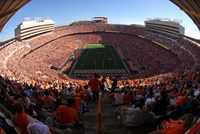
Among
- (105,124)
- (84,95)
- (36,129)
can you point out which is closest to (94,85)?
(84,95)

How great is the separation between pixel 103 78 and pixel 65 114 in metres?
13.3

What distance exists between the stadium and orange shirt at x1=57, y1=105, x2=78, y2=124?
0.03 m

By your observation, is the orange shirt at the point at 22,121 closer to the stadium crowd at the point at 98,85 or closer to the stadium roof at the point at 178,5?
the stadium crowd at the point at 98,85

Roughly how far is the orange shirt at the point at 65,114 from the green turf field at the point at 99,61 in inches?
1439

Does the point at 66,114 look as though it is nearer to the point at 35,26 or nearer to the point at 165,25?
the point at 35,26

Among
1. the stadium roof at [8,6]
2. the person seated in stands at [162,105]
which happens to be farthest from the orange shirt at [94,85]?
the person seated in stands at [162,105]

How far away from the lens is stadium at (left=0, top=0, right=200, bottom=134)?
27.1ft

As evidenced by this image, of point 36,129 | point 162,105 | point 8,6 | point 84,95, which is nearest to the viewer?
point 36,129

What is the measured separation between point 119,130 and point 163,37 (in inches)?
2326

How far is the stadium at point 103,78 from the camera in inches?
325

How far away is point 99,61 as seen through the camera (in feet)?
177

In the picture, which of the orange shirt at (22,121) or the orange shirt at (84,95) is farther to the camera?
the orange shirt at (84,95)

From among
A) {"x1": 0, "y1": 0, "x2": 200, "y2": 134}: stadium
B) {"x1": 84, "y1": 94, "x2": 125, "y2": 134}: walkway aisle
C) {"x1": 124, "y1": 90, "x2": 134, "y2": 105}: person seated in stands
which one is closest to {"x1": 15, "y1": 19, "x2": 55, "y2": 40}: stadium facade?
{"x1": 0, "y1": 0, "x2": 200, "y2": 134}: stadium

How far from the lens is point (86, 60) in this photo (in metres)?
55.4
